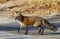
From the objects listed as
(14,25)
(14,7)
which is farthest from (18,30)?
(14,7)

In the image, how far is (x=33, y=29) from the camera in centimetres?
302

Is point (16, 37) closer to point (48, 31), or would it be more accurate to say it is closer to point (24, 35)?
point (24, 35)

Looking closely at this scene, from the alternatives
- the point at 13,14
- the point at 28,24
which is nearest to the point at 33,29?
the point at 28,24

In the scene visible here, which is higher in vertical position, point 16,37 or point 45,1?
point 45,1

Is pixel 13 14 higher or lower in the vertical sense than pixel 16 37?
higher

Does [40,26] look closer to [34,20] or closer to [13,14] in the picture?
[34,20]

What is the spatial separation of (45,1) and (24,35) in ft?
1.48

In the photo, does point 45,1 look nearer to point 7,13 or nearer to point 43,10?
point 43,10

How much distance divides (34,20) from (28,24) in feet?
0.26

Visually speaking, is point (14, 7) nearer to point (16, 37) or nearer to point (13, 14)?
point (13, 14)

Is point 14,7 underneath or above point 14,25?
above

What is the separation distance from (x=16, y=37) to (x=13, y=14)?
0.26 m

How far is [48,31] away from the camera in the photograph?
9.96 feet

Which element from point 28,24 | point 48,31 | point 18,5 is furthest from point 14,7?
point 48,31
